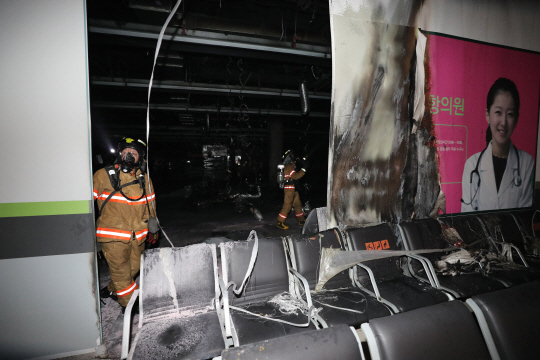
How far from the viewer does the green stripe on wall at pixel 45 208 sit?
1.81 metres

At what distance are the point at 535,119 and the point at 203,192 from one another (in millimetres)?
10422

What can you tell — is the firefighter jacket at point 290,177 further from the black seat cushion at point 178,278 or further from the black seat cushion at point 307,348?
the black seat cushion at point 307,348

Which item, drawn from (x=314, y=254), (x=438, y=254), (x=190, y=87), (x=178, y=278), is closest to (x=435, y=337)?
(x=314, y=254)

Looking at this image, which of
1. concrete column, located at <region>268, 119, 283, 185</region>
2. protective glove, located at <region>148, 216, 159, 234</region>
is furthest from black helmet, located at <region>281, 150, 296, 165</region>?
concrete column, located at <region>268, 119, 283, 185</region>

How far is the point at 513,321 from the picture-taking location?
123 centimetres

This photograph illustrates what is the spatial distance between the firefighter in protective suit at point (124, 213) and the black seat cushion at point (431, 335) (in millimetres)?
2457

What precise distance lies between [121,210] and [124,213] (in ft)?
0.15

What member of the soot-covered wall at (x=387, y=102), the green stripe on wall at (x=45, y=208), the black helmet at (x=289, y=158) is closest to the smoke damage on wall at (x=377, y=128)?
the soot-covered wall at (x=387, y=102)

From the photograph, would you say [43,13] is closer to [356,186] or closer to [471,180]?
[356,186]

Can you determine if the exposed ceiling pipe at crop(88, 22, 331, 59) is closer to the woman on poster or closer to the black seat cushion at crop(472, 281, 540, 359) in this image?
the woman on poster

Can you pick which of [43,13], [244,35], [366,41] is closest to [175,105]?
[244,35]

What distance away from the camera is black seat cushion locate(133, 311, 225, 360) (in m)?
1.50

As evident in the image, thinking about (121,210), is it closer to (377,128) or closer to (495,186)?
(377,128)

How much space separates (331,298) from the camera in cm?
216
